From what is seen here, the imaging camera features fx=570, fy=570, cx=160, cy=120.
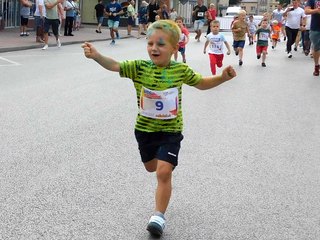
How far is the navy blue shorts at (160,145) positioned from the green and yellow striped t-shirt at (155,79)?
1.5 inches

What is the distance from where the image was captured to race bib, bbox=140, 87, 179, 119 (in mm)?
3820

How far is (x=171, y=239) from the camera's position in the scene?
3572 mm

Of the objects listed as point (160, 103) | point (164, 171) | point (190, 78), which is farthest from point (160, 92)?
point (164, 171)

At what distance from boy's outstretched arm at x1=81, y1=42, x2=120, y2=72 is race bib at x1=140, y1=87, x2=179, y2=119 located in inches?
10.0

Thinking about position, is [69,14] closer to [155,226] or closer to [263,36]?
[263,36]

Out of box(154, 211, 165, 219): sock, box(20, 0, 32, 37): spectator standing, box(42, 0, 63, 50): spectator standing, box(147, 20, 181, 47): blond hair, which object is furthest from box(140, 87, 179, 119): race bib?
box(20, 0, 32, 37): spectator standing

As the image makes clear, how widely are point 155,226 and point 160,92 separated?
0.90 metres

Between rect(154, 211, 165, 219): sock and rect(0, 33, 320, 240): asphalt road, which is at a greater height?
rect(154, 211, 165, 219): sock

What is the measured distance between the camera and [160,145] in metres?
3.84

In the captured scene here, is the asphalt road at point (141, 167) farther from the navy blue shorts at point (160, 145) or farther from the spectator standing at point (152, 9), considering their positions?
the spectator standing at point (152, 9)

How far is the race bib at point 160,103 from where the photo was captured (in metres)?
3.82

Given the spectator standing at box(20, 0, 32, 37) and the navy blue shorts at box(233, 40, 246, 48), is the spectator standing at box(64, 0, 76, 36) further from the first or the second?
the navy blue shorts at box(233, 40, 246, 48)

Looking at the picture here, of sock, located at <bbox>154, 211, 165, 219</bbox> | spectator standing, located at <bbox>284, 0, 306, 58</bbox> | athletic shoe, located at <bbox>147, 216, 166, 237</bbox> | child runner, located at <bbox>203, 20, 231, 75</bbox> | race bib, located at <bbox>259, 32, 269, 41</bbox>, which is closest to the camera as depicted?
athletic shoe, located at <bbox>147, 216, 166, 237</bbox>

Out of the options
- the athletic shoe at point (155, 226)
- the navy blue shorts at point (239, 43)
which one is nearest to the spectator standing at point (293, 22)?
the navy blue shorts at point (239, 43)
